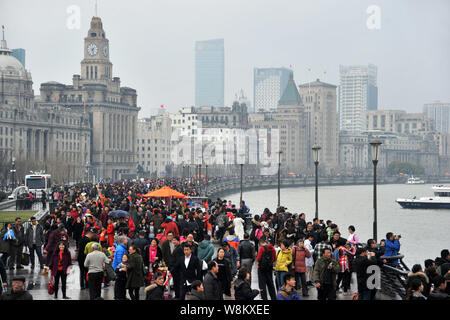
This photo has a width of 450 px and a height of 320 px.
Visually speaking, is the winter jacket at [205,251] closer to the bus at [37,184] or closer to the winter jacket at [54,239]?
the winter jacket at [54,239]

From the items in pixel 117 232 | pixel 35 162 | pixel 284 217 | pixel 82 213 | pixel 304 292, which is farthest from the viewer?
pixel 35 162

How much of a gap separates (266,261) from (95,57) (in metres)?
163

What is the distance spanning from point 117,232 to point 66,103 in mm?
152554

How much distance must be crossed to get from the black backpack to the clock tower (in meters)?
162

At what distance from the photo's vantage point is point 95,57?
17612cm

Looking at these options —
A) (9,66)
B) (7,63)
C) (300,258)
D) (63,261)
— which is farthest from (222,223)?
(9,66)

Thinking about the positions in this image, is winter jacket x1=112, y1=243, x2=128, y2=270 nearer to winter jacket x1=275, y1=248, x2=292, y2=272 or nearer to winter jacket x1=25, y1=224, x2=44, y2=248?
winter jacket x1=275, y1=248, x2=292, y2=272

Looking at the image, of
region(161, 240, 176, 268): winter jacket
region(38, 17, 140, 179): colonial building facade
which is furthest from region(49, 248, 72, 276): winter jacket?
region(38, 17, 140, 179): colonial building facade

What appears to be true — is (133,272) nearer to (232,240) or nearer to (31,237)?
(232,240)

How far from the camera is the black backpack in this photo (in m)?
17.8

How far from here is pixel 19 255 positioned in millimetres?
23281
